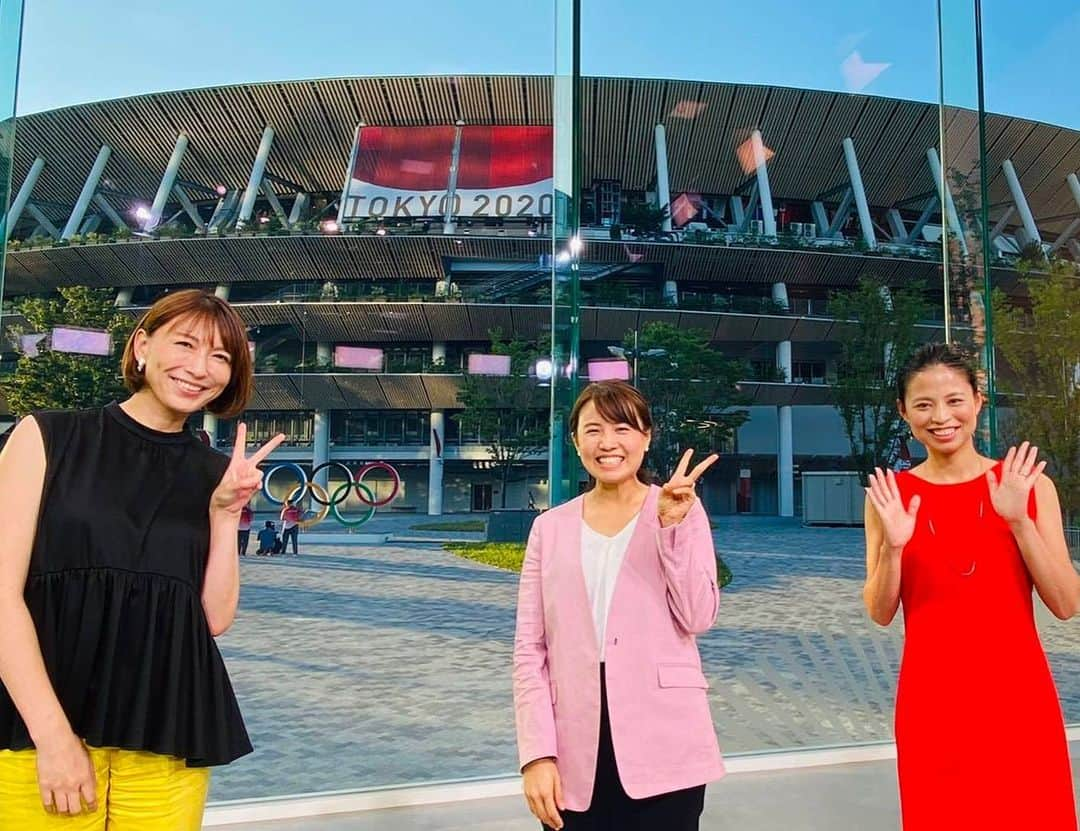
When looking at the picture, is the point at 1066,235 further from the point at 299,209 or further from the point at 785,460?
the point at 299,209

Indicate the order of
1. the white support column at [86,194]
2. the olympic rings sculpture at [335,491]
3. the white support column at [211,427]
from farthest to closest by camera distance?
the olympic rings sculpture at [335,491] → the white support column at [86,194] → the white support column at [211,427]

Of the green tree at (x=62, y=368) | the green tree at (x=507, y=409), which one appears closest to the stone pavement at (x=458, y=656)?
the green tree at (x=507, y=409)

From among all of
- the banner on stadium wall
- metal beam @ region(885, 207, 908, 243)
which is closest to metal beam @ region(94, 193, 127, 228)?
the banner on stadium wall

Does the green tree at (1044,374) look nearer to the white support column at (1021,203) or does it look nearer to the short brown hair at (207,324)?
the white support column at (1021,203)

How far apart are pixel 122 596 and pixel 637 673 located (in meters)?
0.69

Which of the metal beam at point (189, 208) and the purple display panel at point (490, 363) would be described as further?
the purple display panel at point (490, 363)

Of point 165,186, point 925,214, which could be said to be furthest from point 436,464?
point 925,214

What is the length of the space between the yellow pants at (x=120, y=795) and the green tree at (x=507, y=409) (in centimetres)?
194

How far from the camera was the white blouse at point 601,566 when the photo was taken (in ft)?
3.54

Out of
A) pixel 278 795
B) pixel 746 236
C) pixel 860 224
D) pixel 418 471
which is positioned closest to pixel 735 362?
pixel 746 236

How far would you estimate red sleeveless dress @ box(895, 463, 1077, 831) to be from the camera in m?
1.14

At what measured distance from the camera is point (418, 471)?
129 inches

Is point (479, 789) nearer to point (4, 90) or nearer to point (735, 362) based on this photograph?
point (735, 362)

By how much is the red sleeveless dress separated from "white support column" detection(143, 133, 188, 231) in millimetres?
2912
